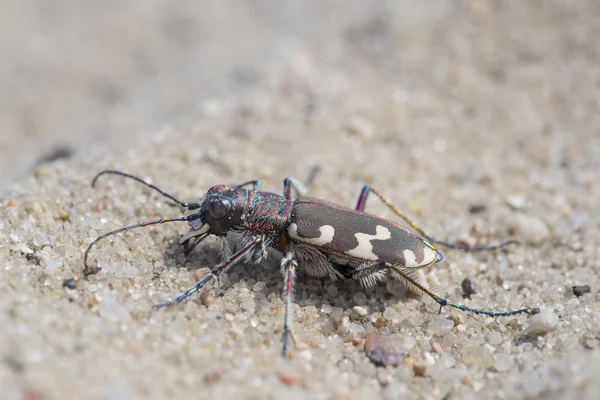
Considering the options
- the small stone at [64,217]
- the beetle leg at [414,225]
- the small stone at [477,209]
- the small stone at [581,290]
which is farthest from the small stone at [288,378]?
the small stone at [477,209]

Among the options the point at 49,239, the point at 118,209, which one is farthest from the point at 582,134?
the point at 49,239

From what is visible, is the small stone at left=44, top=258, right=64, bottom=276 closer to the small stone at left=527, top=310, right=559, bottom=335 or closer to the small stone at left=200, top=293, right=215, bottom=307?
the small stone at left=200, top=293, right=215, bottom=307

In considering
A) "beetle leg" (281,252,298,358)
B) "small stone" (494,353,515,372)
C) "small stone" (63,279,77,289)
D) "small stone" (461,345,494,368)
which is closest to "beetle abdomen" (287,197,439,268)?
"beetle leg" (281,252,298,358)

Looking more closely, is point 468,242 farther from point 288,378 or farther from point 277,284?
point 288,378

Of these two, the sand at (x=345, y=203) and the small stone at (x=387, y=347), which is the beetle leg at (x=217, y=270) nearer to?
the sand at (x=345, y=203)

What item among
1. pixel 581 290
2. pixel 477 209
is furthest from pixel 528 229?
pixel 581 290

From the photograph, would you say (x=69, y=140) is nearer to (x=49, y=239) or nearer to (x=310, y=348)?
(x=49, y=239)
